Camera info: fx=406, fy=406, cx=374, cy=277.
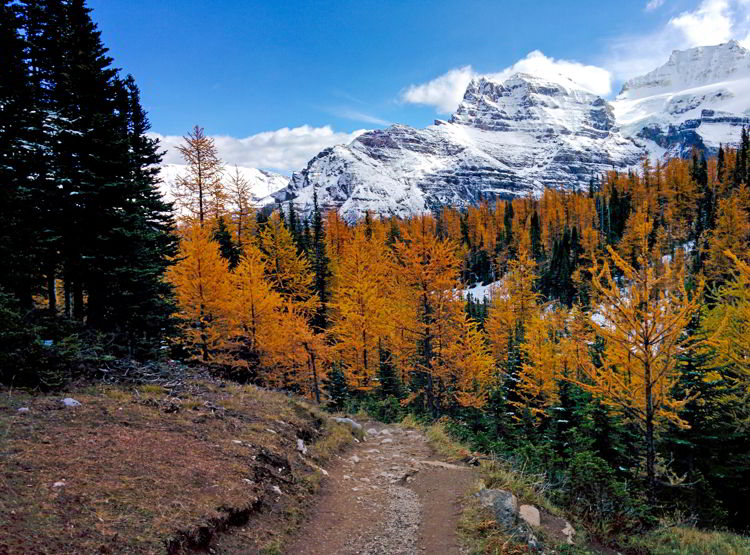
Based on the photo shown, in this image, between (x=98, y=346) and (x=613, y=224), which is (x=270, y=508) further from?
(x=613, y=224)

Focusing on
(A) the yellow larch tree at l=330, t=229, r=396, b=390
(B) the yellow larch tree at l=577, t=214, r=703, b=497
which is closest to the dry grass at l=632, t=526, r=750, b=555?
(B) the yellow larch tree at l=577, t=214, r=703, b=497

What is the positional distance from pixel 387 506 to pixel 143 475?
4.81 metres

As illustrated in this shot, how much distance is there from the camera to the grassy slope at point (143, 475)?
4535mm

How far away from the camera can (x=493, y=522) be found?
7164 millimetres

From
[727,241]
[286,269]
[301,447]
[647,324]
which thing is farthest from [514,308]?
[727,241]

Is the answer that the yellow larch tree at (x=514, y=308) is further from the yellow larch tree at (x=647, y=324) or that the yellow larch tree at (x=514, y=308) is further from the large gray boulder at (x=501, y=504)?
the large gray boulder at (x=501, y=504)

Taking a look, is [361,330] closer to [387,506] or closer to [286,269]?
[286,269]

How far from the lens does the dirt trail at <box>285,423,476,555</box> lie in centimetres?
683

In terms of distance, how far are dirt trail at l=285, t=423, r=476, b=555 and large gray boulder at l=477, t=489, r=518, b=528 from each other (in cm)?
57

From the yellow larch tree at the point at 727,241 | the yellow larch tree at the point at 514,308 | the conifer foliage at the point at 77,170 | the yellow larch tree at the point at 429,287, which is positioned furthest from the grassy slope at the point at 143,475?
the yellow larch tree at the point at 727,241

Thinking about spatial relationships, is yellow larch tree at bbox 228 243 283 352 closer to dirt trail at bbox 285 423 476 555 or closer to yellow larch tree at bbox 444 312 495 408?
yellow larch tree at bbox 444 312 495 408

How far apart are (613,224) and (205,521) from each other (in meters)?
97.1

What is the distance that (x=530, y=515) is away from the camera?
7746mm

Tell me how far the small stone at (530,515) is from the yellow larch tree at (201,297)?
1537 cm
